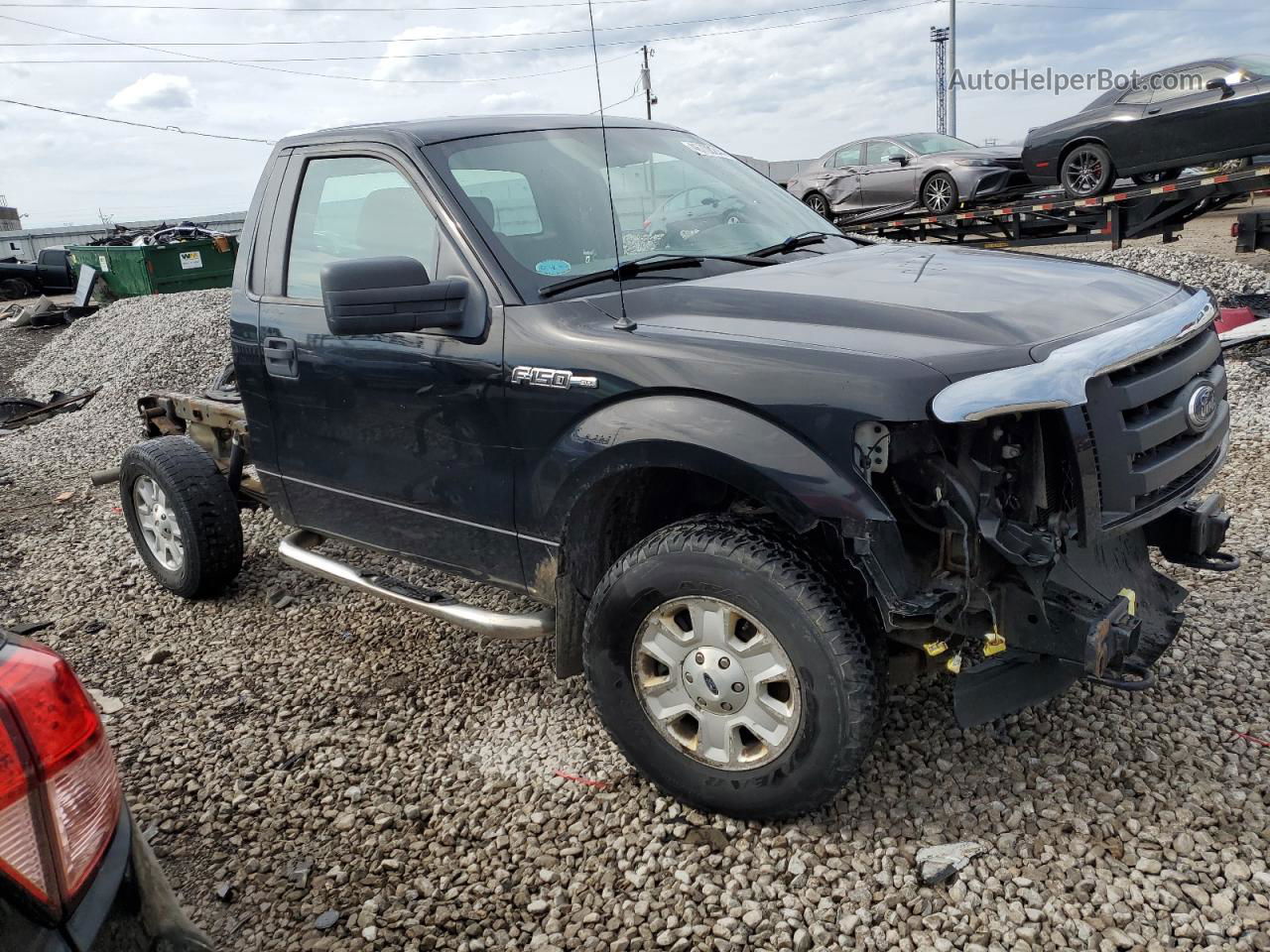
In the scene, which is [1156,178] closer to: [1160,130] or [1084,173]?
[1084,173]

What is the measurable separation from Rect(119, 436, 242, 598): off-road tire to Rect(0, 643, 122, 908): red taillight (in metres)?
3.26

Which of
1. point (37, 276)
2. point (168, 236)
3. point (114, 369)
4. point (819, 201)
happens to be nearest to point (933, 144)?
point (819, 201)

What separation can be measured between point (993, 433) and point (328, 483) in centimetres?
250

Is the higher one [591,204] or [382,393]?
[591,204]

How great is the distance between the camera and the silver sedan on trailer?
13.9m

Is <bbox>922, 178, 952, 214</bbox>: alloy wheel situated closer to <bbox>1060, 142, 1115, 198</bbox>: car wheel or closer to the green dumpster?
<bbox>1060, 142, 1115, 198</bbox>: car wheel

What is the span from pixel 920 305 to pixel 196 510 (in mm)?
3523

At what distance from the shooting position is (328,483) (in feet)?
12.6

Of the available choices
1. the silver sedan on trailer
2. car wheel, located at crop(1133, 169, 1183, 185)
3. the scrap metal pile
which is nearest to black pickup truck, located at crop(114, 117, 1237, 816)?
car wheel, located at crop(1133, 169, 1183, 185)

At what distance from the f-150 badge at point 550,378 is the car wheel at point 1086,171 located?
36.6ft

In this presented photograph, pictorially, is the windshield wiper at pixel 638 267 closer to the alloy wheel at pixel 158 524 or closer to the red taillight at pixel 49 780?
the red taillight at pixel 49 780

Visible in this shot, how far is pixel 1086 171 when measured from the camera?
39.5 ft

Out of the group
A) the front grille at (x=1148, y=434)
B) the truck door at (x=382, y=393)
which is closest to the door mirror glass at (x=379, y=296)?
the truck door at (x=382, y=393)

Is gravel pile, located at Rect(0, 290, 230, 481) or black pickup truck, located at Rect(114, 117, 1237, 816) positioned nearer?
black pickup truck, located at Rect(114, 117, 1237, 816)
